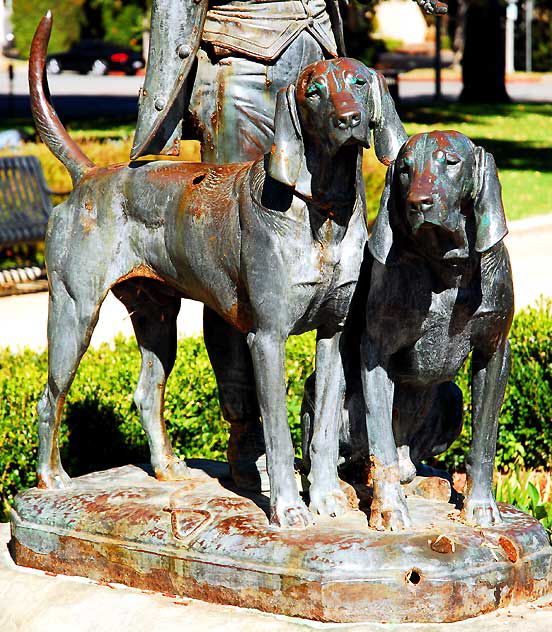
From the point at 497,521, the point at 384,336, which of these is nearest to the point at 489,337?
the point at 384,336

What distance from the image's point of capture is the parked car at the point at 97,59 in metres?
47.7

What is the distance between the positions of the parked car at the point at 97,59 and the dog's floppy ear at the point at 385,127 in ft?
145

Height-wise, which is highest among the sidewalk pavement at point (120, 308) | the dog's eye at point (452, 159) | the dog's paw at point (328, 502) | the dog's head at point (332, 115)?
the dog's head at point (332, 115)

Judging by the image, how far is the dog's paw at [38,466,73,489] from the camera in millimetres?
5492

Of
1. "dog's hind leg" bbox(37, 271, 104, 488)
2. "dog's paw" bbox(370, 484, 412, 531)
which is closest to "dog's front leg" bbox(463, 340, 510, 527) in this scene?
"dog's paw" bbox(370, 484, 412, 531)

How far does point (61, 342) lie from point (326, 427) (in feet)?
3.73

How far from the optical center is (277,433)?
4.76 metres

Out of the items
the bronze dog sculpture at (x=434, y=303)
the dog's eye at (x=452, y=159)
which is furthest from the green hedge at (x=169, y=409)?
the dog's eye at (x=452, y=159)

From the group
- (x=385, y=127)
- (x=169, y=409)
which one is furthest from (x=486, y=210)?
(x=169, y=409)

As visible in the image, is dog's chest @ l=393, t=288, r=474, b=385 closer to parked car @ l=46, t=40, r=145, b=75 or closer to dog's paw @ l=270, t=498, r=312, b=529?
dog's paw @ l=270, t=498, r=312, b=529

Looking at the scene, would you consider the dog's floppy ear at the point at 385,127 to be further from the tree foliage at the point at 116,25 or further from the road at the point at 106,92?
the tree foliage at the point at 116,25

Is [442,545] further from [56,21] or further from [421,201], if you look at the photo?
[56,21]

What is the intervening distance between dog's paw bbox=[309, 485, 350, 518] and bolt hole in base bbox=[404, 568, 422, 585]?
49 centimetres

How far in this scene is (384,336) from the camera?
15.2 feet
